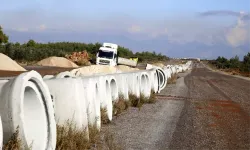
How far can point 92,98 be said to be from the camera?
362 inches

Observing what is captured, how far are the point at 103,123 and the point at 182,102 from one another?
778cm

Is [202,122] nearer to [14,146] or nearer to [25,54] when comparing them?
[14,146]

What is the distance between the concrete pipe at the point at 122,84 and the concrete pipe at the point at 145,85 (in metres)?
2.82

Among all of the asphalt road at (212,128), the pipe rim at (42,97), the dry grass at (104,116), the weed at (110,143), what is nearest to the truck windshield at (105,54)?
the asphalt road at (212,128)

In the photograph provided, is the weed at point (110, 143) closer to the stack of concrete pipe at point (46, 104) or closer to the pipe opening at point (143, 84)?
the stack of concrete pipe at point (46, 104)

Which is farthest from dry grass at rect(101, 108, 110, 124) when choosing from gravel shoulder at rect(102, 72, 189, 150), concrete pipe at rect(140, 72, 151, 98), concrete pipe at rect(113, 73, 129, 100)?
concrete pipe at rect(140, 72, 151, 98)

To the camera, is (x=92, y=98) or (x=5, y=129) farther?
(x=92, y=98)

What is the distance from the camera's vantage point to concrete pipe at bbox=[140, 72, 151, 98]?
58.8 feet

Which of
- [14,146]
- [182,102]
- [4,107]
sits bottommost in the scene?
[182,102]

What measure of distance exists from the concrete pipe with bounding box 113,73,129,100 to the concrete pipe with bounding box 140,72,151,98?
282 cm

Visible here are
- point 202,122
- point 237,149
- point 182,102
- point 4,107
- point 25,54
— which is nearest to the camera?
point 4,107

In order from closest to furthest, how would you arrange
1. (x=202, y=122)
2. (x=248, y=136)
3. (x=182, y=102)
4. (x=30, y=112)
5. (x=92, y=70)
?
(x=30, y=112) → (x=248, y=136) → (x=202, y=122) → (x=182, y=102) → (x=92, y=70)

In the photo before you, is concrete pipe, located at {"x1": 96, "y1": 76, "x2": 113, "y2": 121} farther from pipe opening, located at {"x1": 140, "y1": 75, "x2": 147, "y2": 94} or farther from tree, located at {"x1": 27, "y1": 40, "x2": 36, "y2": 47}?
tree, located at {"x1": 27, "y1": 40, "x2": 36, "y2": 47}

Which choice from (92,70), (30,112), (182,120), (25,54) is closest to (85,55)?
(25,54)
